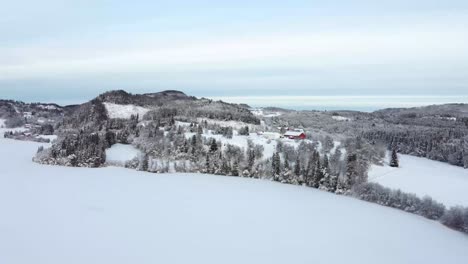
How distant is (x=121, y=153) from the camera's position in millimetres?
69688

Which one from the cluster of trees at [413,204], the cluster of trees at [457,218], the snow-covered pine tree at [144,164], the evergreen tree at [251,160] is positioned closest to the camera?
the cluster of trees at [457,218]

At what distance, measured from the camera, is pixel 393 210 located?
42906mm

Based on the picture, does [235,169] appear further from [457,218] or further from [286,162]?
[457,218]

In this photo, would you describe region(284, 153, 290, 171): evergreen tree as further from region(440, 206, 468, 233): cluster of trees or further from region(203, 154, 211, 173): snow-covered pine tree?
region(440, 206, 468, 233): cluster of trees

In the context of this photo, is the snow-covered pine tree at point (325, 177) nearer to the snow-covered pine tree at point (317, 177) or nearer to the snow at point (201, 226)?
the snow-covered pine tree at point (317, 177)

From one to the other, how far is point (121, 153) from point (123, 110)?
25635 millimetres

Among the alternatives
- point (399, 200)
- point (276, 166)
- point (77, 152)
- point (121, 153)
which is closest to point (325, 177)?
point (276, 166)

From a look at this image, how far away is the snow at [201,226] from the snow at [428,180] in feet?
19.1

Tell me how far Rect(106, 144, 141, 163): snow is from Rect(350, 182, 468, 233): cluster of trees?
40908 mm

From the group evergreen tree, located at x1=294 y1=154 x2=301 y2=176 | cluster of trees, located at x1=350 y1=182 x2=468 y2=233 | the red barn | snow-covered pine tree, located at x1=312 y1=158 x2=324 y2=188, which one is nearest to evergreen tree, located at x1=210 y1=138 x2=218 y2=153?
evergreen tree, located at x1=294 y1=154 x2=301 y2=176

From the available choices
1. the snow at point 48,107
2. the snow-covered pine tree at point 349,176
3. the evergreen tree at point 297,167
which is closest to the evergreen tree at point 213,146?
the evergreen tree at point 297,167

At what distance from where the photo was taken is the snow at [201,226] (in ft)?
92.6

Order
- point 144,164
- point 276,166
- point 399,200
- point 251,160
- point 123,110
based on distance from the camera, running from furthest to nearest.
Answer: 1. point 123,110
2. point 144,164
3. point 251,160
4. point 276,166
5. point 399,200

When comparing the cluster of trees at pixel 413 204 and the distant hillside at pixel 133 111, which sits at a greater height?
the distant hillside at pixel 133 111
